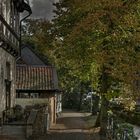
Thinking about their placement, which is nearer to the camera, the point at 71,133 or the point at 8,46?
the point at 8,46

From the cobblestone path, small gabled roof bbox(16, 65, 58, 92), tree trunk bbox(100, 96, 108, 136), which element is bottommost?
the cobblestone path

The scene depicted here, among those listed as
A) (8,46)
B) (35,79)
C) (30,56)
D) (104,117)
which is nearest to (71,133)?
(104,117)

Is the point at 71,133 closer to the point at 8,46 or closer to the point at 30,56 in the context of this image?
the point at 8,46

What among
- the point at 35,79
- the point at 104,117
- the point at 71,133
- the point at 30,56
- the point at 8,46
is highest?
the point at 30,56

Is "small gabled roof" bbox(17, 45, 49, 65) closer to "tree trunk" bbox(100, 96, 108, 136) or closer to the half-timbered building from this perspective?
the half-timbered building

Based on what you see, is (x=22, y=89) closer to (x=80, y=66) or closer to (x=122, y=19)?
(x=80, y=66)

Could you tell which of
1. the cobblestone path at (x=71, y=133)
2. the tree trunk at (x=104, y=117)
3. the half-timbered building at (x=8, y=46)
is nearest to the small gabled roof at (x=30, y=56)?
the cobblestone path at (x=71, y=133)

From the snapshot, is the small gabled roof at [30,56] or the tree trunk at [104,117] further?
the small gabled roof at [30,56]

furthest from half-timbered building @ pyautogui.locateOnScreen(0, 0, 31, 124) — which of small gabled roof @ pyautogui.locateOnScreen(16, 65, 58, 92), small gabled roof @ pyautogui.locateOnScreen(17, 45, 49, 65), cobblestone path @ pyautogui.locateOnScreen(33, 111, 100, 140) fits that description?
small gabled roof @ pyautogui.locateOnScreen(17, 45, 49, 65)

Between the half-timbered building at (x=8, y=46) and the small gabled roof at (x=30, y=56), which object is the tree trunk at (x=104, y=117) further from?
the small gabled roof at (x=30, y=56)

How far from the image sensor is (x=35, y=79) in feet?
149

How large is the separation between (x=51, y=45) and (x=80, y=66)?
5200 mm

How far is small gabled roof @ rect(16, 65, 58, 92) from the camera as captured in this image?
4441 centimetres

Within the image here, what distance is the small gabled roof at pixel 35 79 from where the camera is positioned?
4441 centimetres
